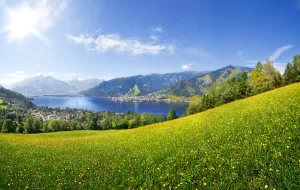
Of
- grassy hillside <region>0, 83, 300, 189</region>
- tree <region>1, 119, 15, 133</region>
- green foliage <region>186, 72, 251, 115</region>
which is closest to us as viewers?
grassy hillside <region>0, 83, 300, 189</region>

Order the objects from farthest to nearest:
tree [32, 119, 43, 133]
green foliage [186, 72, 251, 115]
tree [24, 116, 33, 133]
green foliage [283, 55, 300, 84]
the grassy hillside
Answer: tree [32, 119, 43, 133], tree [24, 116, 33, 133], green foliage [186, 72, 251, 115], green foliage [283, 55, 300, 84], the grassy hillside

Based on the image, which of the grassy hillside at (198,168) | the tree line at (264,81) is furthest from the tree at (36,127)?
the grassy hillside at (198,168)

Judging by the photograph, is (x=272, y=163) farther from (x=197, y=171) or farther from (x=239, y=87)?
(x=239, y=87)

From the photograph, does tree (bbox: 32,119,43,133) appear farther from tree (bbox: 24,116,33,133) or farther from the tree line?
the tree line

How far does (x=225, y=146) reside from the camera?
9852mm

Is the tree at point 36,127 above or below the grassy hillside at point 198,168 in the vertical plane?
below

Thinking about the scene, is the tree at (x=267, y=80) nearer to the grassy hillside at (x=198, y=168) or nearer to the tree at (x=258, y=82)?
the tree at (x=258, y=82)

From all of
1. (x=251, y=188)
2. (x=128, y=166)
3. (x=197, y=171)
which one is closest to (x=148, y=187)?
(x=197, y=171)

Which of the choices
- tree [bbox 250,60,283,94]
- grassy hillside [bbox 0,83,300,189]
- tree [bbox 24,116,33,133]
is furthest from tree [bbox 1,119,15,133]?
tree [bbox 250,60,283,94]

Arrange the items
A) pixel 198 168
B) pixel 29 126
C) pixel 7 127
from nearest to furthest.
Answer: pixel 198 168, pixel 7 127, pixel 29 126

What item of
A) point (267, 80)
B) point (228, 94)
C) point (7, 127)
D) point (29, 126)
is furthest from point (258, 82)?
point (29, 126)

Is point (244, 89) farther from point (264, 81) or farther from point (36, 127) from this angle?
point (36, 127)

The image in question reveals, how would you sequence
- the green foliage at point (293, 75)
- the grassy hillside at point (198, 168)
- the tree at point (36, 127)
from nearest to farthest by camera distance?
the grassy hillside at point (198, 168), the green foliage at point (293, 75), the tree at point (36, 127)

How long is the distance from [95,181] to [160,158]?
368 cm
